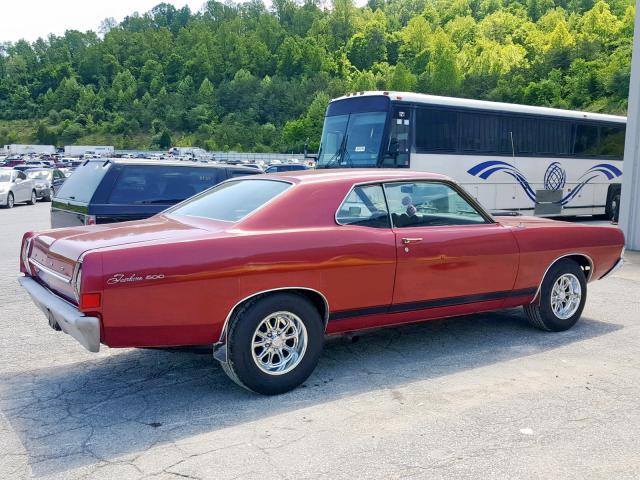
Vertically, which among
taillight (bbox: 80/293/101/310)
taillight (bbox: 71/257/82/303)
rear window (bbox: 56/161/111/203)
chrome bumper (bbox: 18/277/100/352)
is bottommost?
chrome bumper (bbox: 18/277/100/352)

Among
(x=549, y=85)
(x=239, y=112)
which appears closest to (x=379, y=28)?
(x=239, y=112)

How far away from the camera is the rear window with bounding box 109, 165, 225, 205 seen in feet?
28.4

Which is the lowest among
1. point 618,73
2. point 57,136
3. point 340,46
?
point 57,136

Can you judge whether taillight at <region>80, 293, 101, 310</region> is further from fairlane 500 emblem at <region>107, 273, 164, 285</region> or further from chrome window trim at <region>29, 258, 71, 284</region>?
chrome window trim at <region>29, 258, 71, 284</region>

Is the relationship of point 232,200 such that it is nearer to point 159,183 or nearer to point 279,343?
point 279,343

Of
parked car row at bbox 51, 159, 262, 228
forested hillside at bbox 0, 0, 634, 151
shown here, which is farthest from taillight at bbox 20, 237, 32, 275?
forested hillside at bbox 0, 0, 634, 151

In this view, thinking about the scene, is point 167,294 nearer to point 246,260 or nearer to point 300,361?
point 246,260

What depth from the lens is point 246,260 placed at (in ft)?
14.3

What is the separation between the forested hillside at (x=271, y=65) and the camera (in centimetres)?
12656

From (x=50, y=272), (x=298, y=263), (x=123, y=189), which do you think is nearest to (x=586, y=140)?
(x=123, y=189)

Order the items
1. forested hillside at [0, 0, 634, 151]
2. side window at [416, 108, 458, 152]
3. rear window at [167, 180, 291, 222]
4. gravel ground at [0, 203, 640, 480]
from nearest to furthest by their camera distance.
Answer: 1. gravel ground at [0, 203, 640, 480]
2. rear window at [167, 180, 291, 222]
3. side window at [416, 108, 458, 152]
4. forested hillside at [0, 0, 634, 151]

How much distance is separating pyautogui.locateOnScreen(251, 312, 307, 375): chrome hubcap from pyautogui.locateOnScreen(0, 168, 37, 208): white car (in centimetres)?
2187

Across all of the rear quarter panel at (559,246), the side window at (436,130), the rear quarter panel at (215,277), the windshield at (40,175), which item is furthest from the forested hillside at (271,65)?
the rear quarter panel at (215,277)

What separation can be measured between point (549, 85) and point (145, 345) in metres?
97.9
